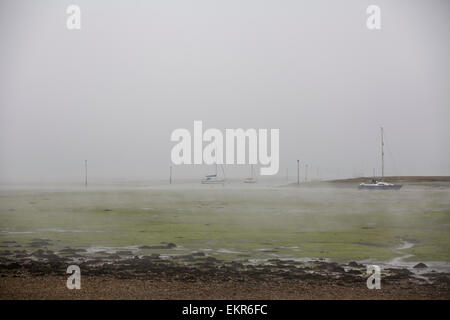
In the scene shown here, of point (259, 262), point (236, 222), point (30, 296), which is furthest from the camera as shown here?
point (236, 222)

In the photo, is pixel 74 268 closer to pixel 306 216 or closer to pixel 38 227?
pixel 38 227

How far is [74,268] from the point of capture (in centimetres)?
1997

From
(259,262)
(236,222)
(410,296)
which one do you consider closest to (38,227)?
(236,222)

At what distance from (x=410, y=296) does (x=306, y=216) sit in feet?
89.5

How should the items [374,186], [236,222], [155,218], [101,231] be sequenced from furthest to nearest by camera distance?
[374,186]
[155,218]
[236,222]
[101,231]

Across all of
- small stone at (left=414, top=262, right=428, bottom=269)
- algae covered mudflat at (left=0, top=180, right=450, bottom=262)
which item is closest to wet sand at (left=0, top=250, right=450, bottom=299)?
small stone at (left=414, top=262, right=428, bottom=269)

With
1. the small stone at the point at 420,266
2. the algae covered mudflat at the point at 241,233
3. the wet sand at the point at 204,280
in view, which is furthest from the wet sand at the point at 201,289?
the algae covered mudflat at the point at 241,233
